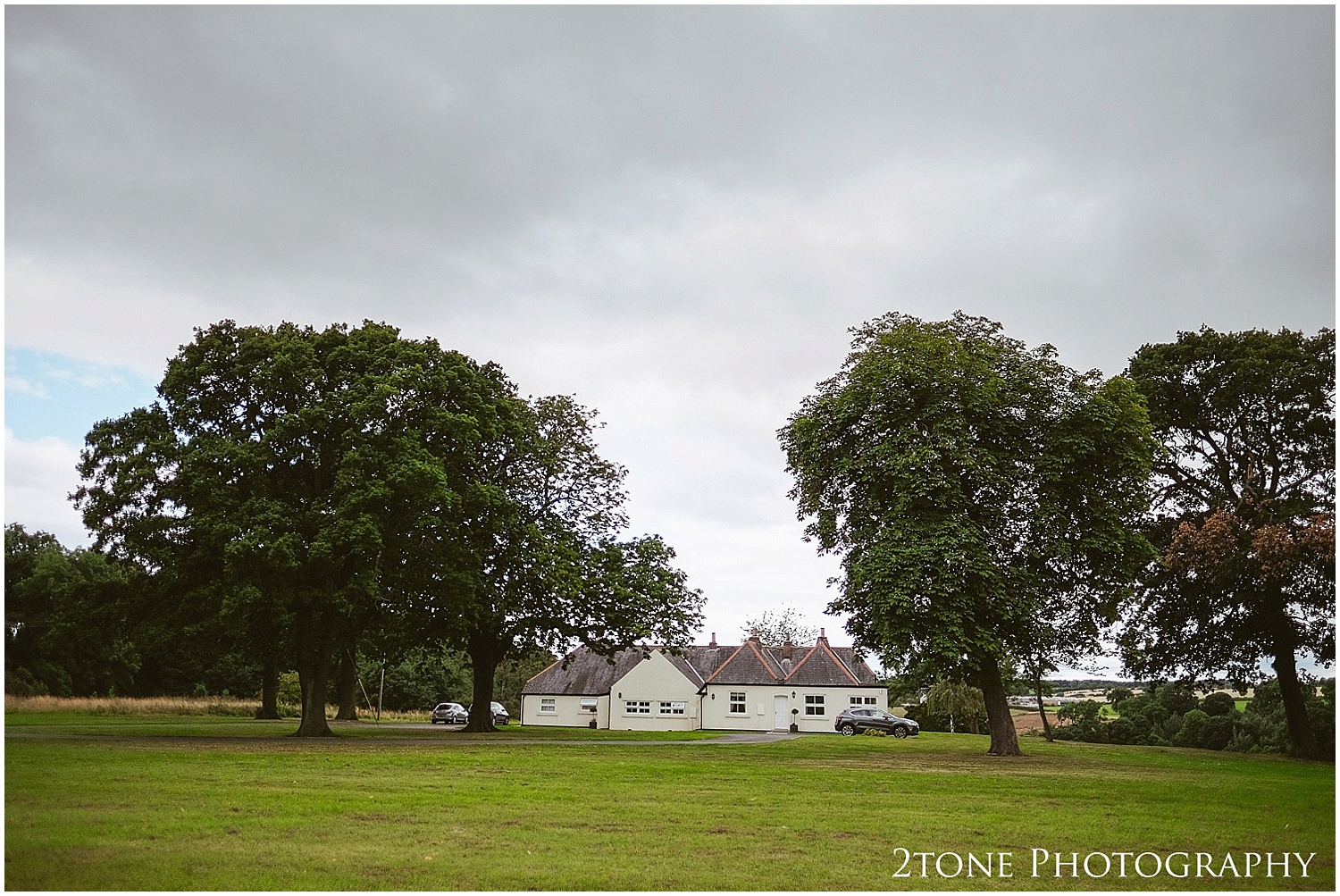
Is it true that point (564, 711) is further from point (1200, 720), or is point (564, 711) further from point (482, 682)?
point (1200, 720)

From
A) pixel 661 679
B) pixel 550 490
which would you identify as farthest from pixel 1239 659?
pixel 661 679

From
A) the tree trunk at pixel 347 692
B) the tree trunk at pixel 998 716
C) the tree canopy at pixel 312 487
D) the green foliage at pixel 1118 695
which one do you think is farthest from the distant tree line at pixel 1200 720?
the tree trunk at pixel 347 692

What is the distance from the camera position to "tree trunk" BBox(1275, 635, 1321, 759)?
3105 centimetres

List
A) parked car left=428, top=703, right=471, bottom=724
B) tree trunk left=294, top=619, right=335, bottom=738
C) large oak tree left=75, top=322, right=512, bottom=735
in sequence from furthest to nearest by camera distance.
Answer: parked car left=428, top=703, right=471, bottom=724, tree trunk left=294, top=619, right=335, bottom=738, large oak tree left=75, top=322, right=512, bottom=735

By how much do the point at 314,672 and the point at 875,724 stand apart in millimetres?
32546

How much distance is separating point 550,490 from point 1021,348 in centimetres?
1896

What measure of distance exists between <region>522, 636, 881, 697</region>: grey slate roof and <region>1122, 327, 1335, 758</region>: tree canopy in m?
35.2

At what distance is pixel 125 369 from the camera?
27875 mm

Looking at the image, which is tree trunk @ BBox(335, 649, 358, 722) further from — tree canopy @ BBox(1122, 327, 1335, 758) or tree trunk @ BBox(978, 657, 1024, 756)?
tree canopy @ BBox(1122, 327, 1335, 758)

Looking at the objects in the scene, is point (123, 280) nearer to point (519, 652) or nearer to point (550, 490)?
point (550, 490)

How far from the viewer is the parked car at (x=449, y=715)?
59.0 m

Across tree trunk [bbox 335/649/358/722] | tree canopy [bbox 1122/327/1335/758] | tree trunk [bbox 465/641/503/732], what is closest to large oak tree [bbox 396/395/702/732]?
tree trunk [bbox 465/641/503/732]

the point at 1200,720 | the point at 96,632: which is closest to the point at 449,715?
the point at 96,632

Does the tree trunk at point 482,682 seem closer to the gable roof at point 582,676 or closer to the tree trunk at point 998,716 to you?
the tree trunk at point 998,716
